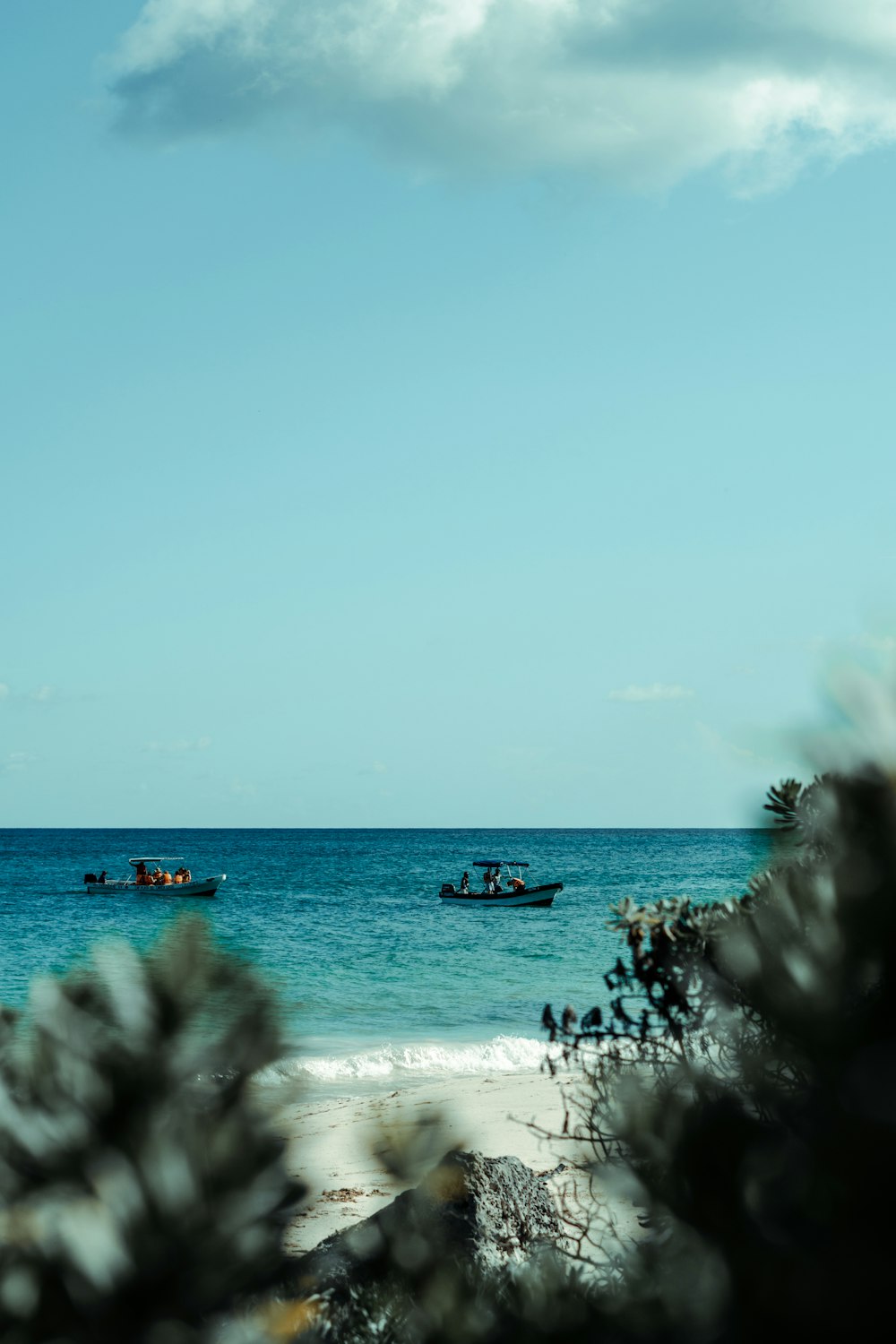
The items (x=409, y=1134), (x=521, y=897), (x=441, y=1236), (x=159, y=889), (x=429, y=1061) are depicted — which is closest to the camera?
(x=409, y=1134)

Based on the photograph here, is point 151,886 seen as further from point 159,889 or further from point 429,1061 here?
point 429,1061

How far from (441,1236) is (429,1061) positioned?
54.5 feet

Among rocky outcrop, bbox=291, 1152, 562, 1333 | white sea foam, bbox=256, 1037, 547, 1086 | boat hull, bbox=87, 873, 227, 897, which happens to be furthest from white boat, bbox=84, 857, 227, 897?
rocky outcrop, bbox=291, 1152, 562, 1333

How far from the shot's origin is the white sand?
2.28 m

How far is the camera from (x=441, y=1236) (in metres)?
3.46

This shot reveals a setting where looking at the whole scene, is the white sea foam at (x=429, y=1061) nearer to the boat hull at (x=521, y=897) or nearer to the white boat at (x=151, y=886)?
the boat hull at (x=521, y=897)

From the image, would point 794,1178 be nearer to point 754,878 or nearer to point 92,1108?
point 92,1108

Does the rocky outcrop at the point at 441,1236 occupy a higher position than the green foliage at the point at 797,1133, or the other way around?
the green foliage at the point at 797,1133

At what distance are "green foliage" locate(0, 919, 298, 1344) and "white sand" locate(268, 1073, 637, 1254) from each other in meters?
0.14

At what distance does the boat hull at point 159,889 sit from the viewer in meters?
50.3

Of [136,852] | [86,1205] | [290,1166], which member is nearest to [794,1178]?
[290,1166]

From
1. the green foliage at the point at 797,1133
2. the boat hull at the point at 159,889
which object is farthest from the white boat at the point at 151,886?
the green foliage at the point at 797,1133

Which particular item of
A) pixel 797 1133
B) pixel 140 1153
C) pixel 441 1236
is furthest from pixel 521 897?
pixel 140 1153

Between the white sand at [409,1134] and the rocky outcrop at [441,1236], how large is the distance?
174 mm
